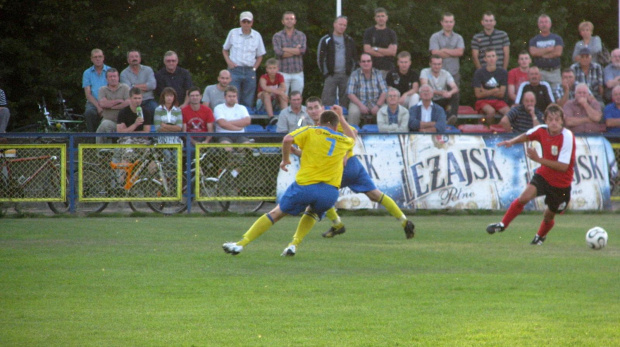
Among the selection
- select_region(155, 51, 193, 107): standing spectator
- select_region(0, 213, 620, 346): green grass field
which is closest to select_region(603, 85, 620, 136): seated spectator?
select_region(0, 213, 620, 346): green grass field

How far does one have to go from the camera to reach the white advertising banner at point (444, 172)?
1544cm

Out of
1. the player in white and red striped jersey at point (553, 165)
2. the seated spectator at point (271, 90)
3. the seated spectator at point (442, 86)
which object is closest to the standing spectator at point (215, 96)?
the seated spectator at point (271, 90)

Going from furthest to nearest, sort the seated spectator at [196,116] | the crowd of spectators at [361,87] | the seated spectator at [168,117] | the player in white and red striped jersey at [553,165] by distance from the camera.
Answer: the crowd of spectators at [361,87] < the seated spectator at [196,116] < the seated spectator at [168,117] < the player in white and red striped jersey at [553,165]

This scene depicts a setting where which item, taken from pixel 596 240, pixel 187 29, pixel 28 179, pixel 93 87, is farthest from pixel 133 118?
pixel 187 29

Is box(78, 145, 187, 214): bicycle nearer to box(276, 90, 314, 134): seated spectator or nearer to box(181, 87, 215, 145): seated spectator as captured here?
box(181, 87, 215, 145): seated spectator

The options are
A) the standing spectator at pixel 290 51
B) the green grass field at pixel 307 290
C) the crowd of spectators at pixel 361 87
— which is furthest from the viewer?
the standing spectator at pixel 290 51

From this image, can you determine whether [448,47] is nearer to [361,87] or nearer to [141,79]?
[361,87]

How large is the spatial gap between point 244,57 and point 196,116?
194 cm

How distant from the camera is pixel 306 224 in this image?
10.0 metres

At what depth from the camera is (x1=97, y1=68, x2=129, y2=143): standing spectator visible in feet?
53.1

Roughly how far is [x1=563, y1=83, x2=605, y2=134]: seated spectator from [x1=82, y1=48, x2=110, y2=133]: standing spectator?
8.67 meters

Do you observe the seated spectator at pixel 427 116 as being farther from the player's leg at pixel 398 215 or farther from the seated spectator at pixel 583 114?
the player's leg at pixel 398 215

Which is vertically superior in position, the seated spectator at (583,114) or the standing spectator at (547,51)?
the standing spectator at (547,51)

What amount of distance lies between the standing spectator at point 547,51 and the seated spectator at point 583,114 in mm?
1285
